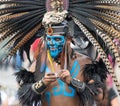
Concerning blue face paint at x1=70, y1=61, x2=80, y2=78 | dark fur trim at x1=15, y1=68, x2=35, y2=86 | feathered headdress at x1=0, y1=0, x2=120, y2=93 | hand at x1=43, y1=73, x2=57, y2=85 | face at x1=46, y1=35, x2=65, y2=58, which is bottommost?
dark fur trim at x1=15, y1=68, x2=35, y2=86

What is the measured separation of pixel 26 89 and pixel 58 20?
0.43 metres

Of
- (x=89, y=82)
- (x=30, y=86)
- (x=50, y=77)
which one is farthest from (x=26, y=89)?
(x=89, y=82)

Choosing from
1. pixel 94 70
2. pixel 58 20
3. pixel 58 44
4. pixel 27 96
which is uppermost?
pixel 58 20

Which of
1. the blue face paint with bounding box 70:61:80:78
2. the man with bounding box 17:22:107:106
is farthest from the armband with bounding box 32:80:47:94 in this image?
the blue face paint with bounding box 70:61:80:78

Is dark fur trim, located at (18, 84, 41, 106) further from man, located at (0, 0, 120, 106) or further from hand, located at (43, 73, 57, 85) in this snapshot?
hand, located at (43, 73, 57, 85)

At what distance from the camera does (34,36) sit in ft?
11.5

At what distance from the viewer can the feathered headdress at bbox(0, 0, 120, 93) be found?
3.28m

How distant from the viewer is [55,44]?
11.0 ft

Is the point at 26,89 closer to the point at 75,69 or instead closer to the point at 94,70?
the point at 75,69

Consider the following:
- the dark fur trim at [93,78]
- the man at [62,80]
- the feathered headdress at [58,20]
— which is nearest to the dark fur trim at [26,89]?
the man at [62,80]

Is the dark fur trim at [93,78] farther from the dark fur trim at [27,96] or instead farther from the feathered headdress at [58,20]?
the dark fur trim at [27,96]

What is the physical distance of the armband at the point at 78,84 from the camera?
3.31 m

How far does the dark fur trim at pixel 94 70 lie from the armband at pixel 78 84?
13 centimetres

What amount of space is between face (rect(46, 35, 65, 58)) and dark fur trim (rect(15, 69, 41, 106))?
21cm
